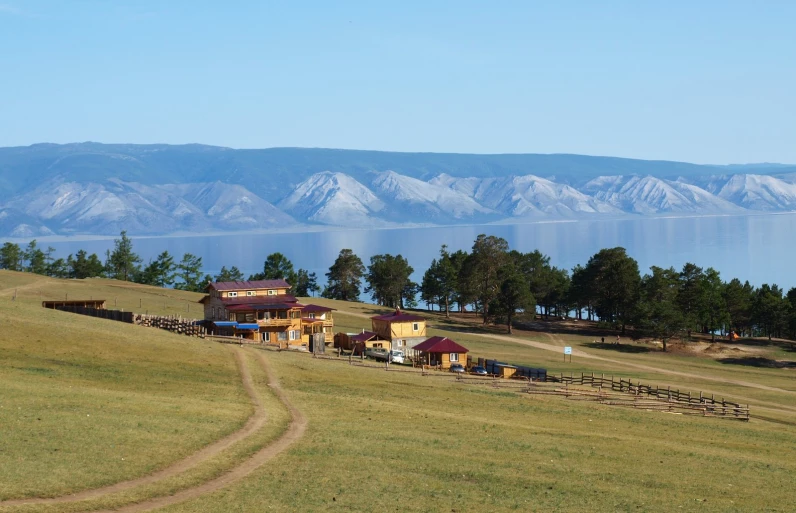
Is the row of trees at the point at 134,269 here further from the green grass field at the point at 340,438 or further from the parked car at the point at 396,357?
the green grass field at the point at 340,438

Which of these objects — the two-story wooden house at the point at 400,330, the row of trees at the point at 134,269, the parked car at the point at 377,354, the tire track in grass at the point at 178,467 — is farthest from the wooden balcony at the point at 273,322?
the row of trees at the point at 134,269

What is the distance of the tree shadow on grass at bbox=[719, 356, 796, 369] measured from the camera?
4144 inches

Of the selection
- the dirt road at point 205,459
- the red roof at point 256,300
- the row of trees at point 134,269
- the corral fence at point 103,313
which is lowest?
the dirt road at point 205,459

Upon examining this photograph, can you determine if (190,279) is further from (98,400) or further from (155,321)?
(98,400)

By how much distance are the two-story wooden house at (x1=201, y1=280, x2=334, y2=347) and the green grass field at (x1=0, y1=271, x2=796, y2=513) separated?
14.2 metres

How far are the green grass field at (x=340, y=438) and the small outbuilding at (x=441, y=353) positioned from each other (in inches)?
523

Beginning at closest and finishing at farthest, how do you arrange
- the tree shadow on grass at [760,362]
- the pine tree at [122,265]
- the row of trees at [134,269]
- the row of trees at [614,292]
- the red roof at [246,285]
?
the red roof at [246,285] < the tree shadow on grass at [760,362] < the row of trees at [614,292] < the row of trees at [134,269] < the pine tree at [122,265]

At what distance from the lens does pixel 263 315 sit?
86.7m

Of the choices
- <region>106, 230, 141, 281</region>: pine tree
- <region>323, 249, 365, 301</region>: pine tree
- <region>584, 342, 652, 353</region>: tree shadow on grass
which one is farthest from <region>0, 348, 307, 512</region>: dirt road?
<region>106, 230, 141, 281</region>: pine tree

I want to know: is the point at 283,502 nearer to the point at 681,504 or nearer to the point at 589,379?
the point at 681,504

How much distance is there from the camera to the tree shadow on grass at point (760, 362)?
105250mm

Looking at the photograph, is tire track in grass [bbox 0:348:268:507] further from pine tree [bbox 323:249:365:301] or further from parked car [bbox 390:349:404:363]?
pine tree [bbox 323:249:365:301]

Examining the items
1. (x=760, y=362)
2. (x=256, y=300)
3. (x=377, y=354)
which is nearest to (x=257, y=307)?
(x=256, y=300)

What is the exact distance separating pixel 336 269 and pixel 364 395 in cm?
11131
